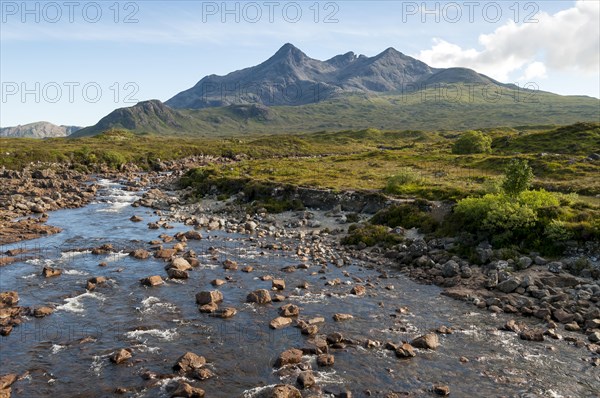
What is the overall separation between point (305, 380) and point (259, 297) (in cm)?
944

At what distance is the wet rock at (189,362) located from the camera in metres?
18.9

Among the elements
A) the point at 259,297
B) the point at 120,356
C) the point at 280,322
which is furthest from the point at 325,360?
the point at 120,356

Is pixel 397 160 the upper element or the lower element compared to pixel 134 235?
upper

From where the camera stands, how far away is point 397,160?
97.9 m

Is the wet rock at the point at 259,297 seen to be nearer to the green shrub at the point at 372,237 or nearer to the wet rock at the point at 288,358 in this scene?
the wet rock at the point at 288,358

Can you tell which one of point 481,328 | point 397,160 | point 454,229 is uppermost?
point 397,160

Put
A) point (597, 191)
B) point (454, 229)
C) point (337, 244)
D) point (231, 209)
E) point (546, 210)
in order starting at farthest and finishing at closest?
1. point (231, 209)
2. point (597, 191)
3. point (337, 244)
4. point (454, 229)
5. point (546, 210)

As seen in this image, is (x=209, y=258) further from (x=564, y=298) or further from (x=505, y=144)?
(x=505, y=144)

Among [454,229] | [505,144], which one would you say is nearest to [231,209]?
[454,229]

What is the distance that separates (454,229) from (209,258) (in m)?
21.5

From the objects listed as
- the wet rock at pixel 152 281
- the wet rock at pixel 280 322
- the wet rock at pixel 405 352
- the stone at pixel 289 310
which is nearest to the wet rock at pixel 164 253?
the wet rock at pixel 152 281

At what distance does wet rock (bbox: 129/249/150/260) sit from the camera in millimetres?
35406

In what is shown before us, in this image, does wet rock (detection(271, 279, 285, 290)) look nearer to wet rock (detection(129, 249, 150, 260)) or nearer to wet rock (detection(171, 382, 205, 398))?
wet rock (detection(171, 382, 205, 398))

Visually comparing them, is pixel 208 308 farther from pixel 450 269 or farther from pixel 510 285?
pixel 510 285
